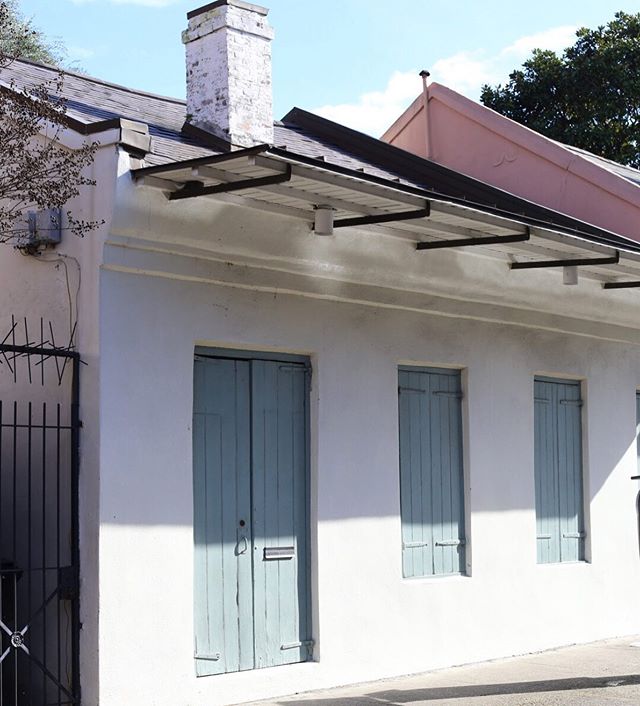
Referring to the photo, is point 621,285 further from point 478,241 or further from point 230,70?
point 230,70

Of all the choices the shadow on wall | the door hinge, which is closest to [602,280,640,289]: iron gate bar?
the shadow on wall

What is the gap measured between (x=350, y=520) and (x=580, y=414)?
383cm

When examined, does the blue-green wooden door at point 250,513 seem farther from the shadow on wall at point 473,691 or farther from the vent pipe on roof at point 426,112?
the vent pipe on roof at point 426,112

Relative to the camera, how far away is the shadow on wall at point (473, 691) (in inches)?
353

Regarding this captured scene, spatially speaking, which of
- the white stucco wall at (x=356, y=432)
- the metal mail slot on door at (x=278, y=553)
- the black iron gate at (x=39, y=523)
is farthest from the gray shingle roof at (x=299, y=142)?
the metal mail slot on door at (x=278, y=553)

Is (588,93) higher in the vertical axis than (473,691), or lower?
higher

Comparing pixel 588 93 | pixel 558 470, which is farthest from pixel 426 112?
pixel 588 93

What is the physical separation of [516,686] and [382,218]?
3.81 metres

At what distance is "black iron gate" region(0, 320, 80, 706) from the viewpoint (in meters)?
8.03

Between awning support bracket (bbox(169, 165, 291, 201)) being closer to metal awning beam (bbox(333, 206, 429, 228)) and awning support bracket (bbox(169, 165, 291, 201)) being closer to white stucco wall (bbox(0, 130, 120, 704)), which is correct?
white stucco wall (bbox(0, 130, 120, 704))

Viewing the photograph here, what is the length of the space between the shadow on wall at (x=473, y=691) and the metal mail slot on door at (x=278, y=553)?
3.38 feet

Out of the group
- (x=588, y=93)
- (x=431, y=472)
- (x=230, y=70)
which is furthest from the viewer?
(x=588, y=93)

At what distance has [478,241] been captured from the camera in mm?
9445

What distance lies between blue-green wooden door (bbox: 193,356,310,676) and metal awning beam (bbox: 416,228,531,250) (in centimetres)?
140
